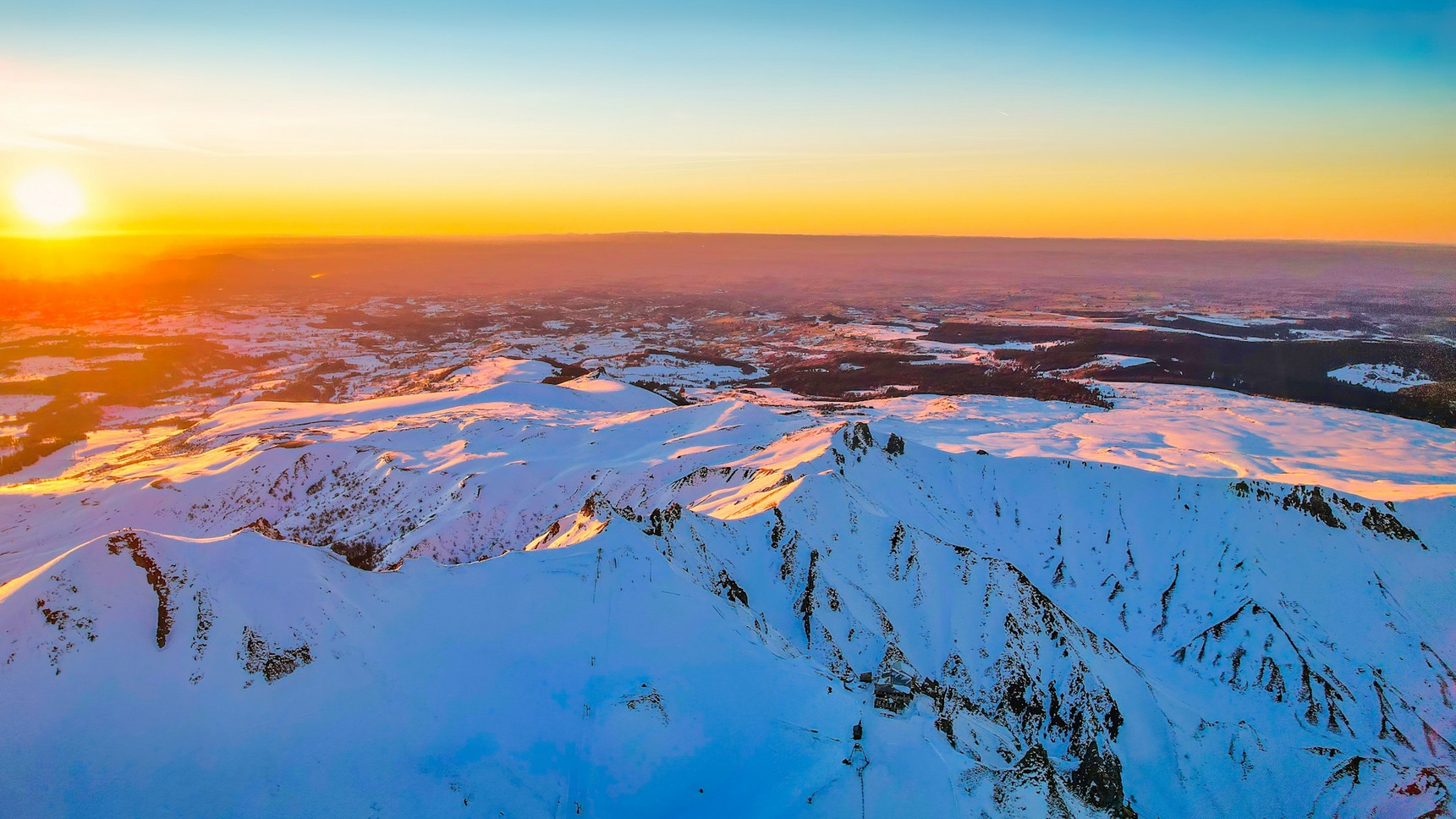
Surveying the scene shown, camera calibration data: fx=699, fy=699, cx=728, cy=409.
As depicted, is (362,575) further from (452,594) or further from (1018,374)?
(1018,374)

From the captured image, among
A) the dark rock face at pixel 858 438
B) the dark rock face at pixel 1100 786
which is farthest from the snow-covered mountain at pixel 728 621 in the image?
the dark rock face at pixel 858 438

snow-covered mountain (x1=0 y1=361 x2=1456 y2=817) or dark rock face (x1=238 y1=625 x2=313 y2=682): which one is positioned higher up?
dark rock face (x1=238 y1=625 x2=313 y2=682)

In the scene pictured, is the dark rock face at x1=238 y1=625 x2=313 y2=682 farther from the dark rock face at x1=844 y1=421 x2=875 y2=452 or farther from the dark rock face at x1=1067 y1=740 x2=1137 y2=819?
the dark rock face at x1=844 y1=421 x2=875 y2=452

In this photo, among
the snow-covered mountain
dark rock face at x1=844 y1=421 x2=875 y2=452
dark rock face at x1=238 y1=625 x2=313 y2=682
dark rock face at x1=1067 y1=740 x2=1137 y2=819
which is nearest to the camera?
the snow-covered mountain

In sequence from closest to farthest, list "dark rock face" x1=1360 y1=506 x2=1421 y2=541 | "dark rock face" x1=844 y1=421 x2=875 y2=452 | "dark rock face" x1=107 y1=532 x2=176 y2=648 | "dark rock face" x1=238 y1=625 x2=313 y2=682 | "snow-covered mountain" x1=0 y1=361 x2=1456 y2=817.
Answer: "snow-covered mountain" x1=0 y1=361 x2=1456 y2=817 → "dark rock face" x1=238 y1=625 x2=313 y2=682 → "dark rock face" x1=107 y1=532 x2=176 y2=648 → "dark rock face" x1=1360 y1=506 x2=1421 y2=541 → "dark rock face" x1=844 y1=421 x2=875 y2=452

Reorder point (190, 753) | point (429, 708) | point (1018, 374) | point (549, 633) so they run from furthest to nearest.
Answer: point (1018, 374) < point (549, 633) < point (429, 708) < point (190, 753)

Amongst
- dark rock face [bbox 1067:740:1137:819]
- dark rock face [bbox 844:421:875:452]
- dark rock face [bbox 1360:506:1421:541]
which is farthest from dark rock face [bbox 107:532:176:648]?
dark rock face [bbox 1360:506:1421:541]

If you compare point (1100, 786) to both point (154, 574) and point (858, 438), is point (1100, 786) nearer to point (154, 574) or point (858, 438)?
point (858, 438)

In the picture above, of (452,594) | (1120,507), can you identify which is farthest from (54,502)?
(1120,507)
